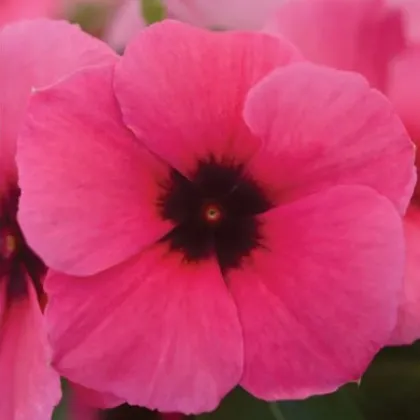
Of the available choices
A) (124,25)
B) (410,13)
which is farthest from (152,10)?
(410,13)

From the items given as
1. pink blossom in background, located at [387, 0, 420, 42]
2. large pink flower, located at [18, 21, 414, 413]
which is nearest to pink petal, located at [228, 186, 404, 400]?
large pink flower, located at [18, 21, 414, 413]

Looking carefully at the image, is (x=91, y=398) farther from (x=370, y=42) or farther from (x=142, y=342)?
(x=370, y=42)

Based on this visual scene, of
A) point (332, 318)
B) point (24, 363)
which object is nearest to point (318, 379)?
point (332, 318)

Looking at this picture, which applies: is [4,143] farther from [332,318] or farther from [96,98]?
[332,318]

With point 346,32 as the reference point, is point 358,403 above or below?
below

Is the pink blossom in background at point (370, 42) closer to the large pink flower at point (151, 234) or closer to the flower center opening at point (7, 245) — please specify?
the large pink flower at point (151, 234)

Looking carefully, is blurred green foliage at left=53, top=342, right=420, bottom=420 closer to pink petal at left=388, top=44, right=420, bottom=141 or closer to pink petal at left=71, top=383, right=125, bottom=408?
pink petal at left=71, top=383, right=125, bottom=408
